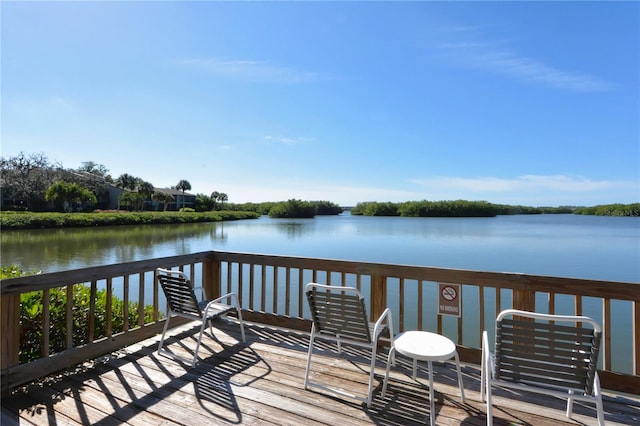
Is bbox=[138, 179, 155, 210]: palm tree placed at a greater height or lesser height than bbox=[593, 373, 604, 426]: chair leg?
greater

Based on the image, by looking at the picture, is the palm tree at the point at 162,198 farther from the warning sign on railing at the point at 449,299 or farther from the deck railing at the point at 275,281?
the warning sign on railing at the point at 449,299

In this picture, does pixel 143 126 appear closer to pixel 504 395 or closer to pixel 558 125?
pixel 504 395

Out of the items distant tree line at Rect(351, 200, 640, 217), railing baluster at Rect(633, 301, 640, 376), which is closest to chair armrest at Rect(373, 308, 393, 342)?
railing baluster at Rect(633, 301, 640, 376)

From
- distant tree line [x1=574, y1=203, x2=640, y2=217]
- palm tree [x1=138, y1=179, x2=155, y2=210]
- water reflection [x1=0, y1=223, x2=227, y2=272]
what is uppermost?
palm tree [x1=138, y1=179, x2=155, y2=210]

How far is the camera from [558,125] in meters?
17.7

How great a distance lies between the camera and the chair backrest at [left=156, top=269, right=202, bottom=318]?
288 cm

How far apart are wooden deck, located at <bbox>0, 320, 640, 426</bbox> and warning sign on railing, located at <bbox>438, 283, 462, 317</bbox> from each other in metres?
0.46

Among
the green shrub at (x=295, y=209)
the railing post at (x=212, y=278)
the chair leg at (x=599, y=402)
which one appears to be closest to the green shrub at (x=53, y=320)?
the railing post at (x=212, y=278)

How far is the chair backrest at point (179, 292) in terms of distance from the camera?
2.88m

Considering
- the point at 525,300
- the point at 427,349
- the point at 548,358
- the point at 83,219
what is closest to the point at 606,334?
the point at 525,300

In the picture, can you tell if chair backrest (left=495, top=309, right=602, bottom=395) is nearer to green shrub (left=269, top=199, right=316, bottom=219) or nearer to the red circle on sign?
the red circle on sign

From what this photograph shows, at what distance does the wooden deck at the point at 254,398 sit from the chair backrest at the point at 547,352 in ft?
1.73

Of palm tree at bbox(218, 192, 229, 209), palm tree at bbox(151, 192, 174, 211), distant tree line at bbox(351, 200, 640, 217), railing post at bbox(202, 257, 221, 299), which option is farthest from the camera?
palm tree at bbox(218, 192, 229, 209)

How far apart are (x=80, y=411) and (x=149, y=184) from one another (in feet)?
170
